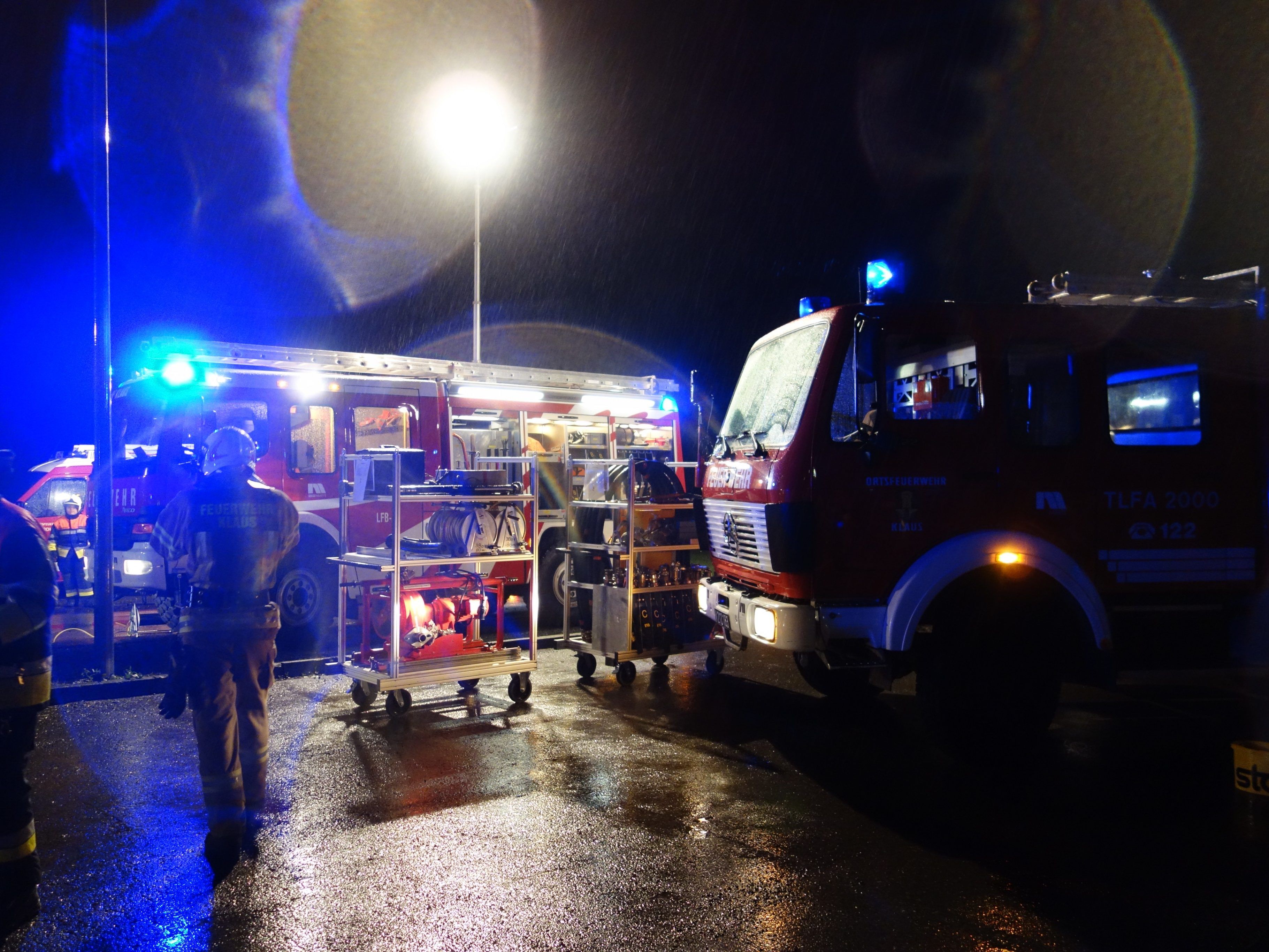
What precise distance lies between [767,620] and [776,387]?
1.65 m

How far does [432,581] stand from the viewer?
281 inches

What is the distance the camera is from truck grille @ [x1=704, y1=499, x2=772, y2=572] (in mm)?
5820

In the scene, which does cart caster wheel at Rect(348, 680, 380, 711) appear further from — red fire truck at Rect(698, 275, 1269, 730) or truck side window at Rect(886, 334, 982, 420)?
truck side window at Rect(886, 334, 982, 420)

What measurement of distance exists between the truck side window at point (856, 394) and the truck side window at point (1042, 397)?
93 centimetres

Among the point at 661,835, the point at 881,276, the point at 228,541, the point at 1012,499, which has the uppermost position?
the point at 881,276

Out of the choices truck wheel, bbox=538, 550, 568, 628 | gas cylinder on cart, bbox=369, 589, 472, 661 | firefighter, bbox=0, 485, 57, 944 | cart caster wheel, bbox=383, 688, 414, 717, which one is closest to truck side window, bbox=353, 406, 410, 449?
truck wheel, bbox=538, 550, 568, 628

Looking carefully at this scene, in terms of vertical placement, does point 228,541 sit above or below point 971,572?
above

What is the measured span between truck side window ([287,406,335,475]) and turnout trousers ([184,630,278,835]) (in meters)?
6.04

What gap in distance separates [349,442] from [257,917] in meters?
7.25

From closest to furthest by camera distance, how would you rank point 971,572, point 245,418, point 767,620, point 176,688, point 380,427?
1. point 176,688
2. point 971,572
3. point 767,620
4. point 245,418
5. point 380,427

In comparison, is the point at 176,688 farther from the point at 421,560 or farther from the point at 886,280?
the point at 886,280

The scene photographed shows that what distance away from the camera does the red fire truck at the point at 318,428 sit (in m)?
9.22

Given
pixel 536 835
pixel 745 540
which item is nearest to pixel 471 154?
pixel 745 540

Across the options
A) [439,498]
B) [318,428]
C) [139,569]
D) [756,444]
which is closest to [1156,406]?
[756,444]
